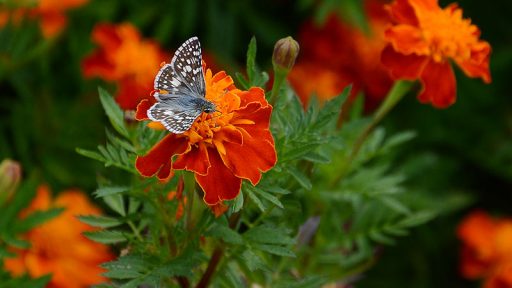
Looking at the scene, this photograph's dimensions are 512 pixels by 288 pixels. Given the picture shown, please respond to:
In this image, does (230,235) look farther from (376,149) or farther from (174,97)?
(376,149)

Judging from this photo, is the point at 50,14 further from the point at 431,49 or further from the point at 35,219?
the point at 431,49

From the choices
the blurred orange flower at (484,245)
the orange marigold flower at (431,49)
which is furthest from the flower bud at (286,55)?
the blurred orange flower at (484,245)

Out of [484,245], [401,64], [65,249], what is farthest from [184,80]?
[484,245]

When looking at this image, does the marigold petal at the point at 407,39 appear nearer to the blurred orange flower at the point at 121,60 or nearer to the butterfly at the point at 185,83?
the butterfly at the point at 185,83

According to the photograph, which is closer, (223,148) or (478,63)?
(223,148)

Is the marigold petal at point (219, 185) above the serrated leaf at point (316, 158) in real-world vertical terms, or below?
above

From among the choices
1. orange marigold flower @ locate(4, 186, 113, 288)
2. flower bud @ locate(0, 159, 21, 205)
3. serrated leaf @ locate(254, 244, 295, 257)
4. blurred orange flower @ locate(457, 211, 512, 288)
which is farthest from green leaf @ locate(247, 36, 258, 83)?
blurred orange flower @ locate(457, 211, 512, 288)
